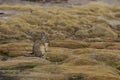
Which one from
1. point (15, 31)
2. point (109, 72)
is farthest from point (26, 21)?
point (109, 72)

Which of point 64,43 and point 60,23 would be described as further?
point 60,23

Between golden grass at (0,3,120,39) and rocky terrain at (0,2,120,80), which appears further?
golden grass at (0,3,120,39)

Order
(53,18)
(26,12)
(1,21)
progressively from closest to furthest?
(1,21) < (53,18) < (26,12)

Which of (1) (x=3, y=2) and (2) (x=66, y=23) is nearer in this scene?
(2) (x=66, y=23)

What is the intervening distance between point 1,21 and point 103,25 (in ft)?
34.5

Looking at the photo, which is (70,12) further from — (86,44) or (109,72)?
(109,72)

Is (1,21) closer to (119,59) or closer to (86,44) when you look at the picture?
(86,44)

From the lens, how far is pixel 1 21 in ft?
160

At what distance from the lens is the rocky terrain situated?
23281mm

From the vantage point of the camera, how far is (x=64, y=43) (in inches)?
1526

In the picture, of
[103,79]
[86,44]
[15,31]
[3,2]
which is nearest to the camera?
[103,79]

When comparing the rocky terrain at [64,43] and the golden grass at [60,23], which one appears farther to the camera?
the golden grass at [60,23]

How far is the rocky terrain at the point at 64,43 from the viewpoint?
23.3 metres

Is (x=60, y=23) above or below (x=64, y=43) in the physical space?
above
